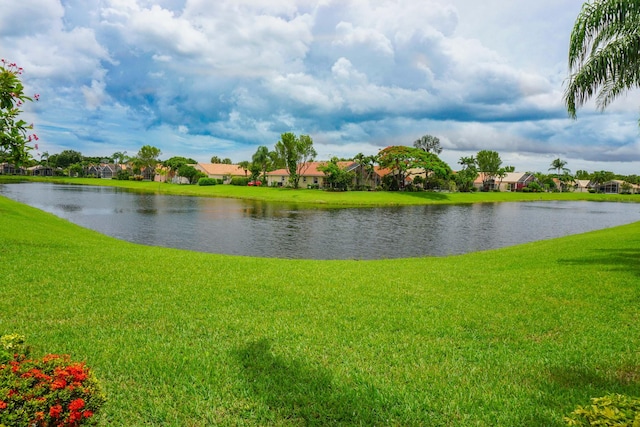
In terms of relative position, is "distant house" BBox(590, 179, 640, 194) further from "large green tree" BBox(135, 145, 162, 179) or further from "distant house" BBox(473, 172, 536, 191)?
"large green tree" BBox(135, 145, 162, 179)

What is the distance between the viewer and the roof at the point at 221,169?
130250mm

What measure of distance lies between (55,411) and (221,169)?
135 metres

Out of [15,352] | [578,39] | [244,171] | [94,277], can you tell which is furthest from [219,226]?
[244,171]

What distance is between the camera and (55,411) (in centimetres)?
405

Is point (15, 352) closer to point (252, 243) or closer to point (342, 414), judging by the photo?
point (342, 414)

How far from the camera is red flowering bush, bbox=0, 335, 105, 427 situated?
3.97 metres

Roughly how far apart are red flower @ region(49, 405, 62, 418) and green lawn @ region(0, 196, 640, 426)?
1122mm

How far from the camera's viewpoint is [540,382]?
19.7 ft

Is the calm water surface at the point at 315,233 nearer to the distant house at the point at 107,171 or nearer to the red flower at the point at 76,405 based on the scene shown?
the red flower at the point at 76,405

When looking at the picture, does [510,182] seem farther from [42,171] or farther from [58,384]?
[42,171]

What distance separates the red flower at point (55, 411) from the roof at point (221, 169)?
427 feet

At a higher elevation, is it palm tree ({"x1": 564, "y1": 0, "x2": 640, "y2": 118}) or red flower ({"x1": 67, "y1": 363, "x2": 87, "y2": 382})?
palm tree ({"x1": 564, "y1": 0, "x2": 640, "y2": 118})

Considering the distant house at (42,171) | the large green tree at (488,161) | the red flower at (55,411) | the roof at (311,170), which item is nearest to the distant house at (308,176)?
the roof at (311,170)

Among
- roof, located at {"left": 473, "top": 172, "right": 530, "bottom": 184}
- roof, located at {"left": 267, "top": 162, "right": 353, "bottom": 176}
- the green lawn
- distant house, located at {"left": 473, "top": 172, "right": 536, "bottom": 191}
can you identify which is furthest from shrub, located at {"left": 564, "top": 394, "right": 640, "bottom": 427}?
roof, located at {"left": 473, "top": 172, "right": 530, "bottom": 184}
